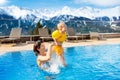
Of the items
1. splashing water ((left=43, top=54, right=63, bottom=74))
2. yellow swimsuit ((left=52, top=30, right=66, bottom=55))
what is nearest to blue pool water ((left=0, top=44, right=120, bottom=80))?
splashing water ((left=43, top=54, right=63, bottom=74))

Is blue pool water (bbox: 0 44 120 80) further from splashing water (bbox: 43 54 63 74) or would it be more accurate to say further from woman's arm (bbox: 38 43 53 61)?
woman's arm (bbox: 38 43 53 61)

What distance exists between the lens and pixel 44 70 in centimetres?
862

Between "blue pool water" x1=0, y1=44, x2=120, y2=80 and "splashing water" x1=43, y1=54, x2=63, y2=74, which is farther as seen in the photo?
"splashing water" x1=43, y1=54, x2=63, y2=74

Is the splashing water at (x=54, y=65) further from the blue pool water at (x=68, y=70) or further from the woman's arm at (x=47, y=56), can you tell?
the woman's arm at (x=47, y=56)

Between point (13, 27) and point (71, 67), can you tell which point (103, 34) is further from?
point (71, 67)

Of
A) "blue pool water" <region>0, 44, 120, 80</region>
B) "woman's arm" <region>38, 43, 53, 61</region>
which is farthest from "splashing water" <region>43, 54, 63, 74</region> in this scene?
"woman's arm" <region>38, 43, 53, 61</region>

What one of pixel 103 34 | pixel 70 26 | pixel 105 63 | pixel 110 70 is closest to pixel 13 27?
pixel 70 26

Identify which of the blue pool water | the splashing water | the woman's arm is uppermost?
the woman's arm

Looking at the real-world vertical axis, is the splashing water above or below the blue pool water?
above

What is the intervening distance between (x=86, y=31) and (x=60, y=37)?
1155cm

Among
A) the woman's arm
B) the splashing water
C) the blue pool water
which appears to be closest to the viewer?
the woman's arm

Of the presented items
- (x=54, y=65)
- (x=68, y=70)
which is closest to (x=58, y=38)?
(x=54, y=65)

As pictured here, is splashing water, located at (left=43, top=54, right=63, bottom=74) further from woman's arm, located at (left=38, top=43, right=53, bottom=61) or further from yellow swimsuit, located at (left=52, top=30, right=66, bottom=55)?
woman's arm, located at (left=38, top=43, right=53, bottom=61)

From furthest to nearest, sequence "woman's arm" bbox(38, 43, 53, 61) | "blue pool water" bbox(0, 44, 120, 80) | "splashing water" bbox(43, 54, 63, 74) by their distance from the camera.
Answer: "splashing water" bbox(43, 54, 63, 74)
"blue pool water" bbox(0, 44, 120, 80)
"woman's arm" bbox(38, 43, 53, 61)
